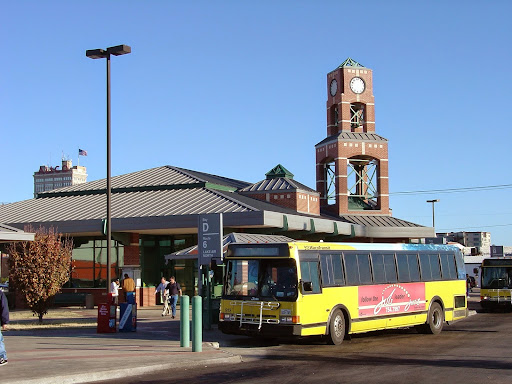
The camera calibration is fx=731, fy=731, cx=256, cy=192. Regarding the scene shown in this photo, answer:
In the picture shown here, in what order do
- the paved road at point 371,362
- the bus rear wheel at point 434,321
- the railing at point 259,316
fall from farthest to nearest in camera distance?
the bus rear wheel at point 434,321
the railing at point 259,316
the paved road at point 371,362

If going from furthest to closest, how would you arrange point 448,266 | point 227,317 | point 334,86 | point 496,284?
1. point 334,86
2. point 496,284
3. point 448,266
4. point 227,317

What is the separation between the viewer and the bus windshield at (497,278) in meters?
35.9

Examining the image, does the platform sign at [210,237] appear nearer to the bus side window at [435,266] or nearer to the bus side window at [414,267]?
the bus side window at [414,267]

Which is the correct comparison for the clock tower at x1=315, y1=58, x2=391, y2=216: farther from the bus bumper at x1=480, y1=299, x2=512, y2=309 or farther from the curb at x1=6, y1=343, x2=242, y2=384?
the curb at x1=6, y1=343, x2=242, y2=384

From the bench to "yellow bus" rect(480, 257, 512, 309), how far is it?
829 inches

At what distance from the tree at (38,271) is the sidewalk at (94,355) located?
112 inches

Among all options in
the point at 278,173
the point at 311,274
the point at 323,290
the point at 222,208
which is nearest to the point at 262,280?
the point at 311,274

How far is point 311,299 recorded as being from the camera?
18344 mm

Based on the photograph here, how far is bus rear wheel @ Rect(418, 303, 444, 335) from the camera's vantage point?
74.6 ft

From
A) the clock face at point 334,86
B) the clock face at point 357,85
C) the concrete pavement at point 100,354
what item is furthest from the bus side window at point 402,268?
the clock face at point 334,86

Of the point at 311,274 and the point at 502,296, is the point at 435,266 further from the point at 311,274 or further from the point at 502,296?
the point at 502,296

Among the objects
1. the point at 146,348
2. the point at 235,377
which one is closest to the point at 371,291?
the point at 146,348

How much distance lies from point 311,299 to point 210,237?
5354 millimetres

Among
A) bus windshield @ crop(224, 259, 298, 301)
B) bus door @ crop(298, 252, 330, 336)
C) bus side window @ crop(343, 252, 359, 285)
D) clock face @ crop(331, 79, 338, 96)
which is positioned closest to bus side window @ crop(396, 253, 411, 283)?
bus side window @ crop(343, 252, 359, 285)
